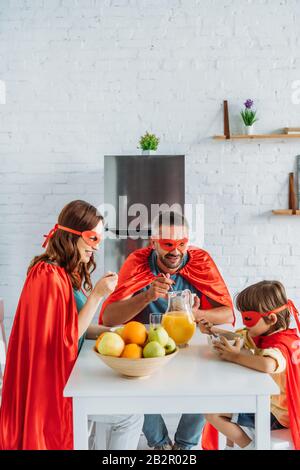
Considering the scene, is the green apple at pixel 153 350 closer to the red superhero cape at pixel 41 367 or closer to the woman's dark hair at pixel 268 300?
the red superhero cape at pixel 41 367

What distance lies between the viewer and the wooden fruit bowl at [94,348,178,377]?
154cm

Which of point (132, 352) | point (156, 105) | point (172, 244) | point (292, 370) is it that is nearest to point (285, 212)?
point (156, 105)

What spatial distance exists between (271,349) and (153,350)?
0.46 meters

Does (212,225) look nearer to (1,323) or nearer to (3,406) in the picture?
(1,323)

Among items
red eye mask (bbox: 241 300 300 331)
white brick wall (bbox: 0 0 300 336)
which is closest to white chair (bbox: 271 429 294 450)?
red eye mask (bbox: 241 300 300 331)

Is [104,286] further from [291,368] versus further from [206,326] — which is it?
[291,368]

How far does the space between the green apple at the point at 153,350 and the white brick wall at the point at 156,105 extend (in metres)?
2.45

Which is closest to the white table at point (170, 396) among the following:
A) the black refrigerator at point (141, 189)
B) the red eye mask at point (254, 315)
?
the red eye mask at point (254, 315)

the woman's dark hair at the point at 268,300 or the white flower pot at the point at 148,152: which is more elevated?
the white flower pot at the point at 148,152

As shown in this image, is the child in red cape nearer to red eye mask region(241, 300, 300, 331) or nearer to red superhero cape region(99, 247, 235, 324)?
red eye mask region(241, 300, 300, 331)

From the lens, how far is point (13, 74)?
393 cm

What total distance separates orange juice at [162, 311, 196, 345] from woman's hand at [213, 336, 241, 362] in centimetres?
11

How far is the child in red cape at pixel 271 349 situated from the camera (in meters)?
1.84

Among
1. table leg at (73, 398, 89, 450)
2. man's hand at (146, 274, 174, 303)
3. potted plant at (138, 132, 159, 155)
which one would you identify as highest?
potted plant at (138, 132, 159, 155)
